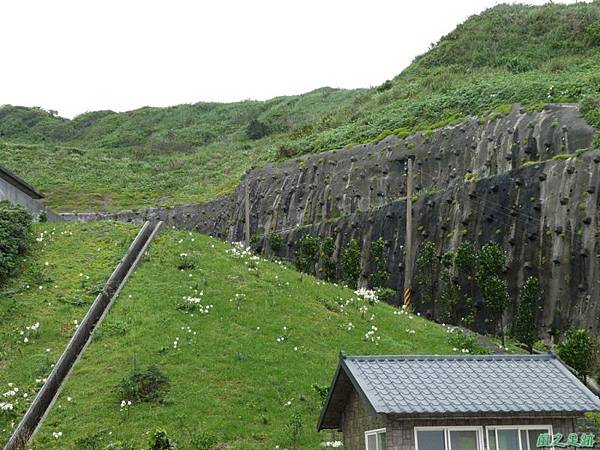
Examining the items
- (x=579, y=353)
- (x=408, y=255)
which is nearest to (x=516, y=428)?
(x=579, y=353)

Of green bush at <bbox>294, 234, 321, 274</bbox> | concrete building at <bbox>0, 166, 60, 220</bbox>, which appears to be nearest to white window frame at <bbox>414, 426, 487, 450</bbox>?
green bush at <bbox>294, 234, 321, 274</bbox>

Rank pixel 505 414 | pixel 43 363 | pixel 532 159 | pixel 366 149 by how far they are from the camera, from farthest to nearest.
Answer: pixel 366 149 → pixel 532 159 → pixel 43 363 → pixel 505 414

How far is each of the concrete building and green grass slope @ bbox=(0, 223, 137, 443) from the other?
434cm

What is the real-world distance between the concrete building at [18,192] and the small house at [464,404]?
1239 inches

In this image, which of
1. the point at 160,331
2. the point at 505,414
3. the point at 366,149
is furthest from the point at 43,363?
the point at 366,149

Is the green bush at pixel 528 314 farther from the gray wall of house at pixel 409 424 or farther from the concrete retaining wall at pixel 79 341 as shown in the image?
the gray wall of house at pixel 409 424

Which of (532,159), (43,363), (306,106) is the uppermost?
(306,106)

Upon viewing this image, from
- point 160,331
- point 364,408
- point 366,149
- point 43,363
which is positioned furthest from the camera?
point 366,149

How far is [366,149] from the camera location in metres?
49.9

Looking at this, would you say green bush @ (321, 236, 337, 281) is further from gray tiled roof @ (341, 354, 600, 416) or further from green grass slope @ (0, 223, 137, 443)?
Answer: gray tiled roof @ (341, 354, 600, 416)

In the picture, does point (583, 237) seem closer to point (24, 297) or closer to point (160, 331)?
point (160, 331)

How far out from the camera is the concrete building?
42344 mm

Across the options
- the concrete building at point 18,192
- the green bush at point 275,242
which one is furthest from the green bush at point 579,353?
the concrete building at point 18,192

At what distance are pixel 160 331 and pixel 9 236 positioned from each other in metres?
11.2
